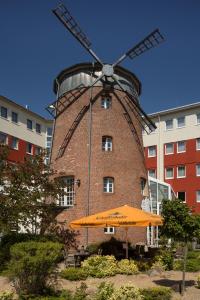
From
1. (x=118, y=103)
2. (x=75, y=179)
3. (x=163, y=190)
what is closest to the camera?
(x=75, y=179)

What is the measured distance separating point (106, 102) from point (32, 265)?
19.3m

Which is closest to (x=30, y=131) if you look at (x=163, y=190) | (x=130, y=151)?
(x=163, y=190)

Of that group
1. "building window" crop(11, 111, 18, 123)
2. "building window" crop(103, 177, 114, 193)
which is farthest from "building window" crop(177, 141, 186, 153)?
"building window" crop(103, 177, 114, 193)

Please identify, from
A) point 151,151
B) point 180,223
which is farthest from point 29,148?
point 180,223

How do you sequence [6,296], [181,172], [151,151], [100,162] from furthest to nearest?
[151,151] → [181,172] → [100,162] → [6,296]

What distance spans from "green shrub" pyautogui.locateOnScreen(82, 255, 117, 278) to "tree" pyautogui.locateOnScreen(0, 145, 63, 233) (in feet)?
10.4

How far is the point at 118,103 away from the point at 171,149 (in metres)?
26.2

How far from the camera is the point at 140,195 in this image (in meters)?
30.8

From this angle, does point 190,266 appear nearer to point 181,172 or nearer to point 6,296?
point 6,296

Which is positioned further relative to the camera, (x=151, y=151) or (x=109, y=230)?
(x=151, y=151)

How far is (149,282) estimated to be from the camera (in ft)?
61.9

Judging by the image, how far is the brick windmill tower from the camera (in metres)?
29.2

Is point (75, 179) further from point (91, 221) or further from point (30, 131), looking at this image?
point (30, 131)

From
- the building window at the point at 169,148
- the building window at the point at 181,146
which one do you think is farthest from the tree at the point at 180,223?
the building window at the point at 169,148
